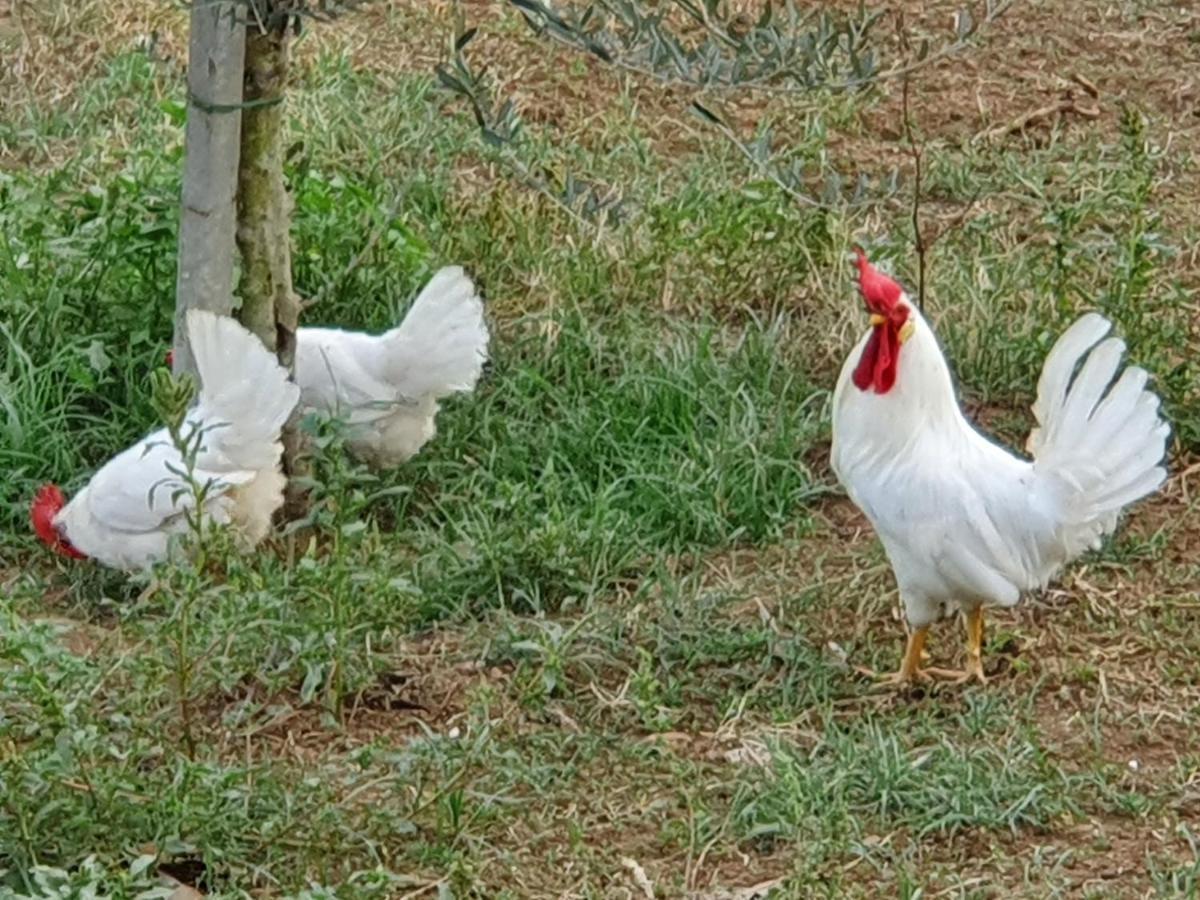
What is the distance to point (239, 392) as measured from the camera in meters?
5.30

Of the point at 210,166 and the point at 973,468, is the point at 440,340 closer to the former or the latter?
the point at 210,166

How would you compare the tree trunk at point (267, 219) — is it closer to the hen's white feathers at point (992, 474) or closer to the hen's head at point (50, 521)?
the hen's head at point (50, 521)

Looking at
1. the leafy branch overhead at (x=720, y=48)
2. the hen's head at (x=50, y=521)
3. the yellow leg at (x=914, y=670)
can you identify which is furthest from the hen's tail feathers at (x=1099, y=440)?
the hen's head at (x=50, y=521)

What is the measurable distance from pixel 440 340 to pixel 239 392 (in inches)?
25.3

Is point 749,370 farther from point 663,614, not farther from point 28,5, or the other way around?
point 28,5

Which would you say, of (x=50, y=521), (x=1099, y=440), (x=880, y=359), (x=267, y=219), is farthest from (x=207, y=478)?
(x=1099, y=440)

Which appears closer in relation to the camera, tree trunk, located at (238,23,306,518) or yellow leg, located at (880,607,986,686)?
yellow leg, located at (880,607,986,686)

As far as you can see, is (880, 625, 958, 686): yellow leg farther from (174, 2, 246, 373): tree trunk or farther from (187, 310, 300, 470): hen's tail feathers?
(174, 2, 246, 373): tree trunk

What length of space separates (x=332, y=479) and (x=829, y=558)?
4.38ft

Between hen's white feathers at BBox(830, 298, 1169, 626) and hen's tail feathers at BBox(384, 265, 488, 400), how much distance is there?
4.21ft

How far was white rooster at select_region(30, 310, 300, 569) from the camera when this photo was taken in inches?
207

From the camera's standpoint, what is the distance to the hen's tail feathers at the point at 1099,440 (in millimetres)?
4645

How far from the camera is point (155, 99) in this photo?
758 cm

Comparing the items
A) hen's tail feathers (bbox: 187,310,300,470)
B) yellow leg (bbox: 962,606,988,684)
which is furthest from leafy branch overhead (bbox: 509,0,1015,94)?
hen's tail feathers (bbox: 187,310,300,470)
